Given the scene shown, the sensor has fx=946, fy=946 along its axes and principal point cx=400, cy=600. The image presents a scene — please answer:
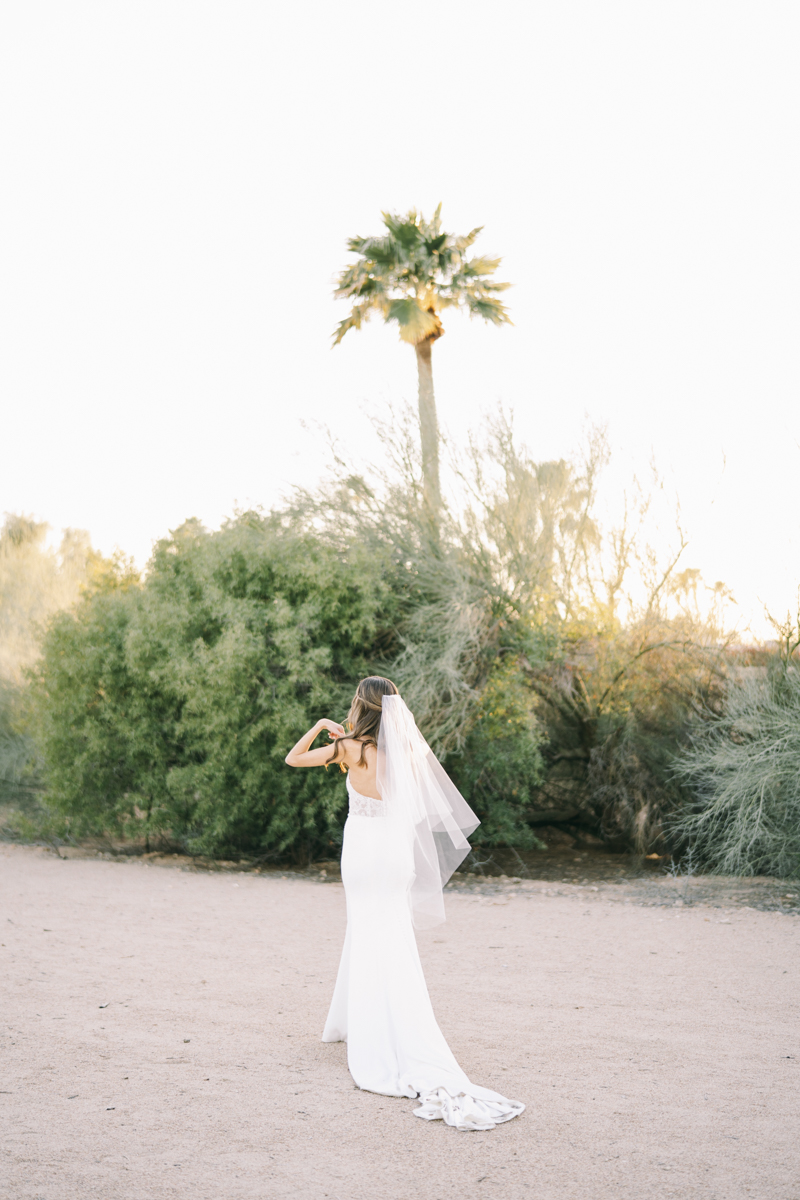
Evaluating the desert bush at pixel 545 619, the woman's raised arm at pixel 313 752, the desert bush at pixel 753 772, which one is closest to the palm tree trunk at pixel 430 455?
the desert bush at pixel 545 619

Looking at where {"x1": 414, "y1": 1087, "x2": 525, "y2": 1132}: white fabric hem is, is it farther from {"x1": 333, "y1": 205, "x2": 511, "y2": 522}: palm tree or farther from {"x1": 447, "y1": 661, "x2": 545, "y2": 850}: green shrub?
{"x1": 333, "y1": 205, "x2": 511, "y2": 522}: palm tree

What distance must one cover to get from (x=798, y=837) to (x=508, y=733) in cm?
400

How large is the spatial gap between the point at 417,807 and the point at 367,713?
23.5 inches

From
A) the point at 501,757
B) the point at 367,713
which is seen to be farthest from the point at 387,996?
the point at 501,757

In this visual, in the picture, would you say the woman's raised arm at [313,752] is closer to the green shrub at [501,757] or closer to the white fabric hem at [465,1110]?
the white fabric hem at [465,1110]

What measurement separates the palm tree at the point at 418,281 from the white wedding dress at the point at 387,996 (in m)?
14.9

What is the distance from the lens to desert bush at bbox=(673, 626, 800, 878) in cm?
1215

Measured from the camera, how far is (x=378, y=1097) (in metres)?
4.68

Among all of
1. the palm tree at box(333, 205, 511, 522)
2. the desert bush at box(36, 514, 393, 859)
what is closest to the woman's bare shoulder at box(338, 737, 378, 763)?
the desert bush at box(36, 514, 393, 859)

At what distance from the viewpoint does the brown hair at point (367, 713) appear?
5270 mm

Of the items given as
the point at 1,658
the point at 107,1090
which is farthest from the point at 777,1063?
the point at 1,658

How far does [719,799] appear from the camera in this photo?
12.6 meters

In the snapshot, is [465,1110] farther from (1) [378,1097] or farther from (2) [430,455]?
(2) [430,455]

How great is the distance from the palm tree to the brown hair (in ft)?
47.6
